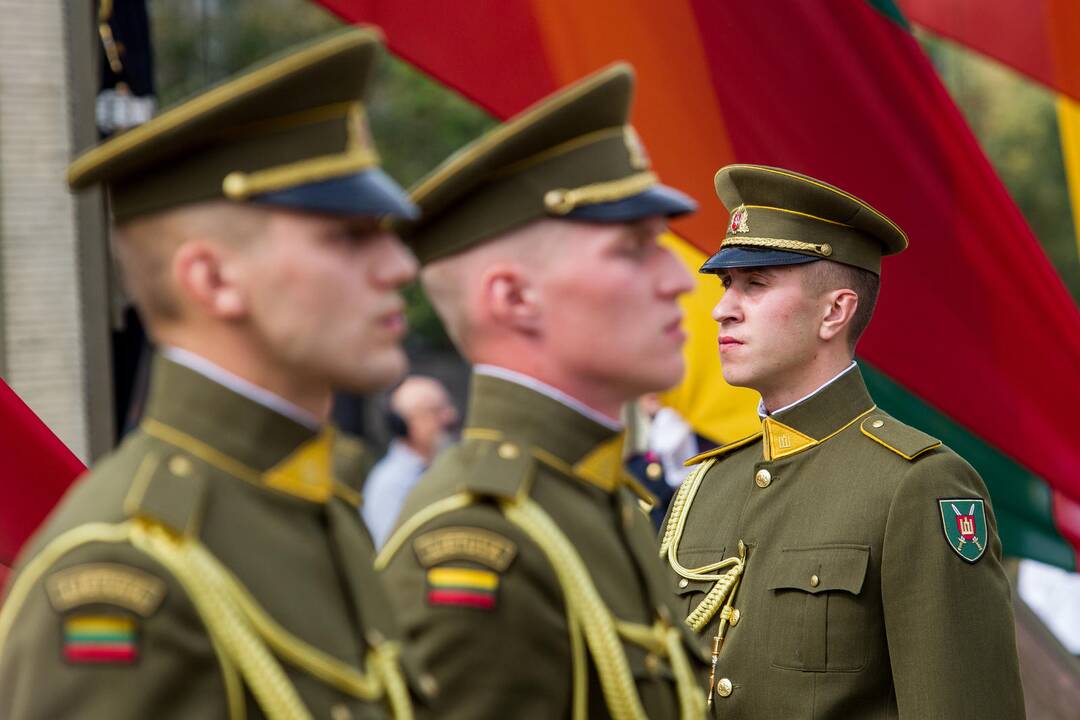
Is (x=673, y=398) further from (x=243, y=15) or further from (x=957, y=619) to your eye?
(x=243, y=15)

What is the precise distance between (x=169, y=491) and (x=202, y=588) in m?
0.13

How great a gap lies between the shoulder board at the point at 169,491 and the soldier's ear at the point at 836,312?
2.05m

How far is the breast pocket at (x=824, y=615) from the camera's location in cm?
362

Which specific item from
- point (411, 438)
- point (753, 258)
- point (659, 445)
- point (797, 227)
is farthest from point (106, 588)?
point (411, 438)

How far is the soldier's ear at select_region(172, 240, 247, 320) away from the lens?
2.12 meters

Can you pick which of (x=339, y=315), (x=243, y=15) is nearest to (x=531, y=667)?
(x=339, y=315)

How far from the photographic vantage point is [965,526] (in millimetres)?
3666

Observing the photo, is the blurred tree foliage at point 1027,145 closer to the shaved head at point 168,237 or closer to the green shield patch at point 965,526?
the green shield patch at point 965,526

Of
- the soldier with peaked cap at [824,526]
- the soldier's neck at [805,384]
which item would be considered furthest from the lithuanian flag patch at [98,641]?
the soldier's neck at [805,384]

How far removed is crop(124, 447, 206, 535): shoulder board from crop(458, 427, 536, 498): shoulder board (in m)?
0.48

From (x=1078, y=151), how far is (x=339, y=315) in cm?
612

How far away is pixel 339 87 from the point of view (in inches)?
88.7

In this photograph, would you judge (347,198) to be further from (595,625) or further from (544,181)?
(595,625)

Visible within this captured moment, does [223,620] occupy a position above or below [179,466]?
below
